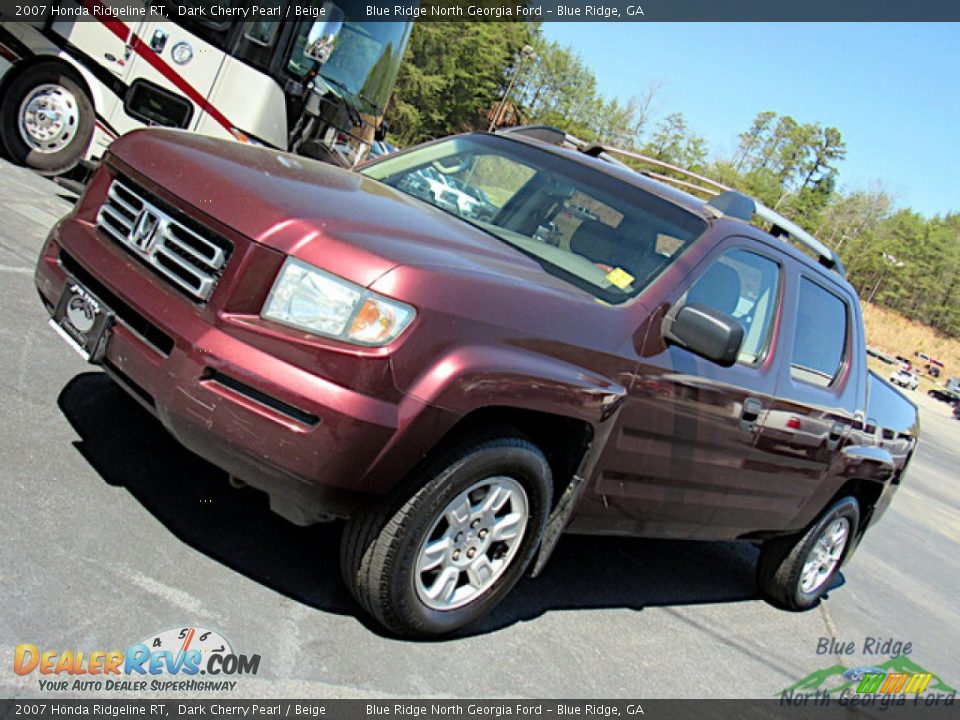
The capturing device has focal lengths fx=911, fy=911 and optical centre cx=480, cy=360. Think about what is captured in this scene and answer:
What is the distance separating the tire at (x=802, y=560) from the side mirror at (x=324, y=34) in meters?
6.31

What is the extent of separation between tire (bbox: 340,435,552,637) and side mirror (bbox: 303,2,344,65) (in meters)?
6.83

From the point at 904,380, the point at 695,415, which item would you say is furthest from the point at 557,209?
the point at 904,380

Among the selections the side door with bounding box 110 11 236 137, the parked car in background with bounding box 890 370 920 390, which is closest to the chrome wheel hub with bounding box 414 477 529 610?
the side door with bounding box 110 11 236 137

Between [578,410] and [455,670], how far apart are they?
1029 millimetres

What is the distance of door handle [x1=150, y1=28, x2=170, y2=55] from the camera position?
864 centimetres

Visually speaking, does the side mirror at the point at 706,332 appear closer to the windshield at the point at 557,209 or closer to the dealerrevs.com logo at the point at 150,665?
the windshield at the point at 557,209

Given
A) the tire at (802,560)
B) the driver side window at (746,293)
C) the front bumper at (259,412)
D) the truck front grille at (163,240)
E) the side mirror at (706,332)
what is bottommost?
the tire at (802,560)

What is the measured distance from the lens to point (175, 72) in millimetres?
8727

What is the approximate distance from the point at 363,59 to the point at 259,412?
27.1 ft

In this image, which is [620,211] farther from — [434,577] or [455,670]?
[455,670]

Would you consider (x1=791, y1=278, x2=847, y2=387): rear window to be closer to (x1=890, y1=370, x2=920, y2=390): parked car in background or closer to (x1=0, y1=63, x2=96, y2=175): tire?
(x1=0, y1=63, x2=96, y2=175): tire

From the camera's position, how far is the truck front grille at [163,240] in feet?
9.80

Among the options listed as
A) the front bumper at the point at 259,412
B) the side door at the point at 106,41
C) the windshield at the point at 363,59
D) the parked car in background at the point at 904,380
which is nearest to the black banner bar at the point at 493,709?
the front bumper at the point at 259,412

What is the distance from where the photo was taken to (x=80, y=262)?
336cm
